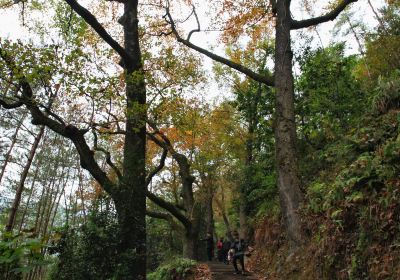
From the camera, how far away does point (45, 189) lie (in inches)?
1136

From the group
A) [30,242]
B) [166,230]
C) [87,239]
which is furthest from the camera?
[166,230]

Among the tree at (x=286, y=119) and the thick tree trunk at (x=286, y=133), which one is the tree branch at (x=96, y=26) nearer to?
the tree at (x=286, y=119)

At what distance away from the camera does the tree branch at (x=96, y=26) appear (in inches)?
313

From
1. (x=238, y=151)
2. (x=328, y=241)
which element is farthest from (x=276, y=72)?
(x=238, y=151)

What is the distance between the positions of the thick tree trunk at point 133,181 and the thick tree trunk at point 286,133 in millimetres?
3362

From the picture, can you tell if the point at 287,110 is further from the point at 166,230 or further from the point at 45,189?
the point at 45,189

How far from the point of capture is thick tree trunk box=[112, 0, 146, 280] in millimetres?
7066

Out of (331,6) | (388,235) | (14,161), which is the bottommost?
(388,235)

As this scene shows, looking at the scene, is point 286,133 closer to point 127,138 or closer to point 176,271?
point 127,138

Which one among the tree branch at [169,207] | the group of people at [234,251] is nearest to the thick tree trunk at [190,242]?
the tree branch at [169,207]

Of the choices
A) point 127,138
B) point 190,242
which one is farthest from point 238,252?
point 127,138

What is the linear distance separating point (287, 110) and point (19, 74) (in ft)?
20.9

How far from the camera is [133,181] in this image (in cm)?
765

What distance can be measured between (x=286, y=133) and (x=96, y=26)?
212 inches
